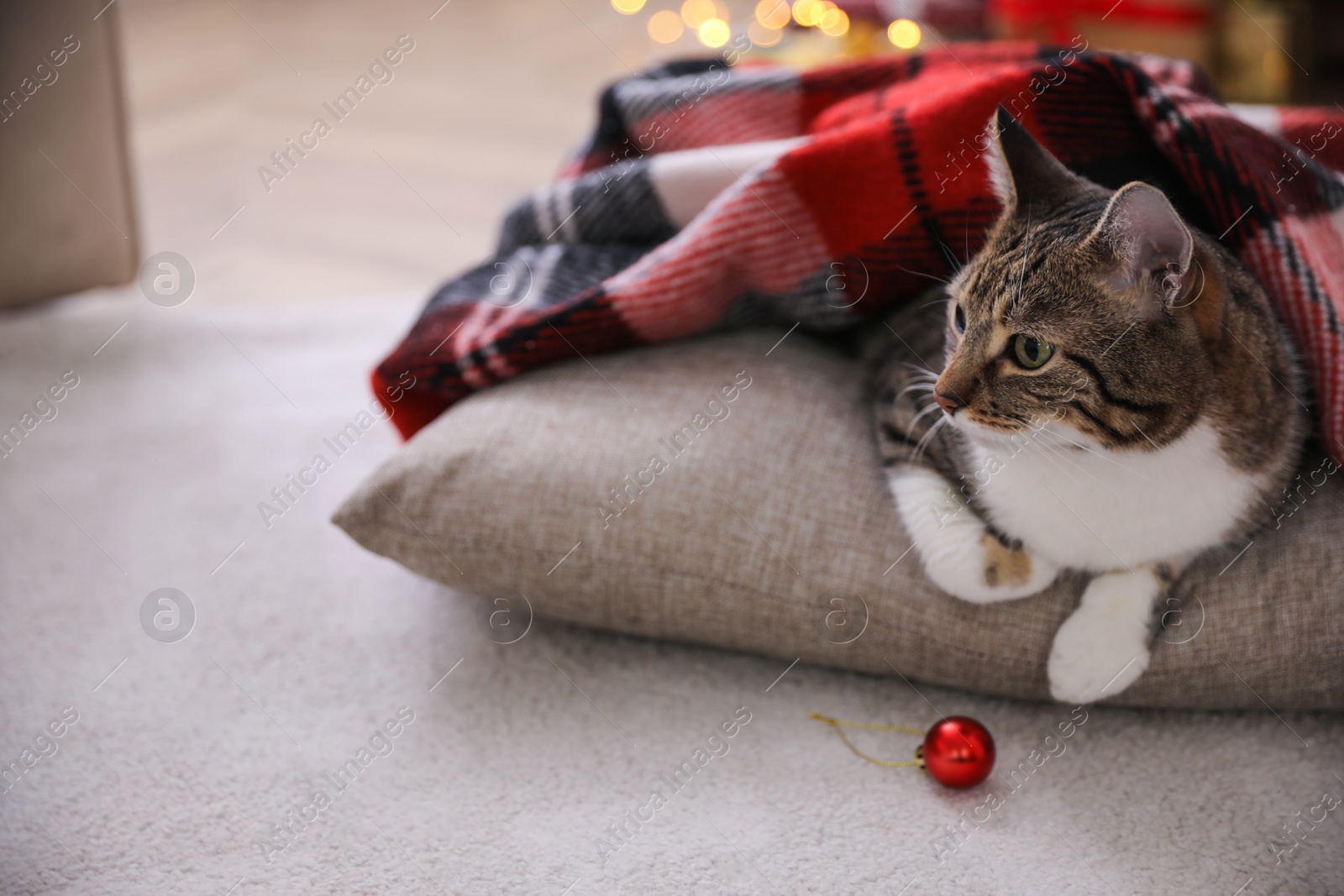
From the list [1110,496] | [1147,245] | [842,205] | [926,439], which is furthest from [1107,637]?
[842,205]

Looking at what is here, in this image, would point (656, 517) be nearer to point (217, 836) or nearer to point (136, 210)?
point (217, 836)

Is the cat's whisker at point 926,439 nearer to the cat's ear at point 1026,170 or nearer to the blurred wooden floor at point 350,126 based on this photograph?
the cat's ear at point 1026,170

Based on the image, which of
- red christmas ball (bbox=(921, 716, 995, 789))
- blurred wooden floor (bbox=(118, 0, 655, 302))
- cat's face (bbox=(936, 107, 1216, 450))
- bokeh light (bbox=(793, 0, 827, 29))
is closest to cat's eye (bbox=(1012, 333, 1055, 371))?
cat's face (bbox=(936, 107, 1216, 450))

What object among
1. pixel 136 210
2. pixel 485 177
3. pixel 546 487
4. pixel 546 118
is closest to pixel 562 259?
pixel 546 487

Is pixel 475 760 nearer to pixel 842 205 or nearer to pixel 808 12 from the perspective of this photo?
pixel 842 205

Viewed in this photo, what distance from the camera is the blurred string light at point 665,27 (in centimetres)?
301

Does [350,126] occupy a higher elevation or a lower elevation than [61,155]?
lower

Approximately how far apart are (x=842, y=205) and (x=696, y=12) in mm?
2279

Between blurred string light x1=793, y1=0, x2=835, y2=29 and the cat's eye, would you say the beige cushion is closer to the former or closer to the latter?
the cat's eye

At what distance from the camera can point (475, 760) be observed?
1.05 meters

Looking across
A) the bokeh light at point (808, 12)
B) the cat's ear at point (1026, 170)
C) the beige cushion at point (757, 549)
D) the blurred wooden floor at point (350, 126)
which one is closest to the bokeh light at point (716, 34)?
the bokeh light at point (808, 12)

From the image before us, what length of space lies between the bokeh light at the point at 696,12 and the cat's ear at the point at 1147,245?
2377 millimetres

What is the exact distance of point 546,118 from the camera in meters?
2.70

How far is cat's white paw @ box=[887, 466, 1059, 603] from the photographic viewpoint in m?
0.96
